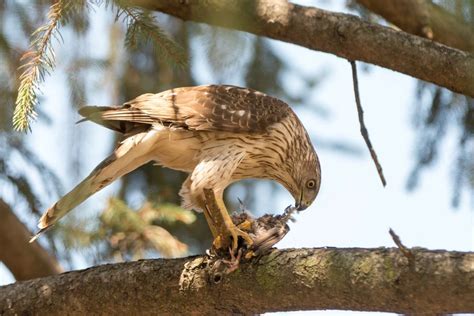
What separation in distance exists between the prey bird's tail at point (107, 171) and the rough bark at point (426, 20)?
164 centimetres

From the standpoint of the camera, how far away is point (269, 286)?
3768mm

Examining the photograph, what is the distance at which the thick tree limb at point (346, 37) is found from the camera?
4656 mm

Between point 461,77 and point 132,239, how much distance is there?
7.48ft

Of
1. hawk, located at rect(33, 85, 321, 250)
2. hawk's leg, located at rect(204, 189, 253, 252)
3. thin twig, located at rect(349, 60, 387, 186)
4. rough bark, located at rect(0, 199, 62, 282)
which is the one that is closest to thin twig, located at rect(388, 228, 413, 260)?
thin twig, located at rect(349, 60, 387, 186)

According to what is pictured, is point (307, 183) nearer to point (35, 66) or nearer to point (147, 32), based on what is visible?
point (147, 32)

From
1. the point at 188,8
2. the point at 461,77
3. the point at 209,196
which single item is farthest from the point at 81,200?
the point at 461,77

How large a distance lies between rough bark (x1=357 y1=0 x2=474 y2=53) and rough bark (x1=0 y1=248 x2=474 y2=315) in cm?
208

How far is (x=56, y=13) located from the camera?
11.3ft

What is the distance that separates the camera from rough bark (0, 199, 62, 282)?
5.45 metres

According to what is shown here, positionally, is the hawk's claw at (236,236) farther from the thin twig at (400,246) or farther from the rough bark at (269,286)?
the thin twig at (400,246)

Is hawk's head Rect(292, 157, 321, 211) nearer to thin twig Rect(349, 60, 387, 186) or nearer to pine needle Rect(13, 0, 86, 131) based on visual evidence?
thin twig Rect(349, 60, 387, 186)

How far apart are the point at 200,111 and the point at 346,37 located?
36.1 inches

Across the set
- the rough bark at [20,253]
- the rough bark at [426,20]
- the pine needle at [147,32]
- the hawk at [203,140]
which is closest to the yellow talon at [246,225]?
the hawk at [203,140]

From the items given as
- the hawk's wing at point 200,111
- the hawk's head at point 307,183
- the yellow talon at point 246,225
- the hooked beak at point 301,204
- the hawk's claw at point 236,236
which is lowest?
the hooked beak at point 301,204
